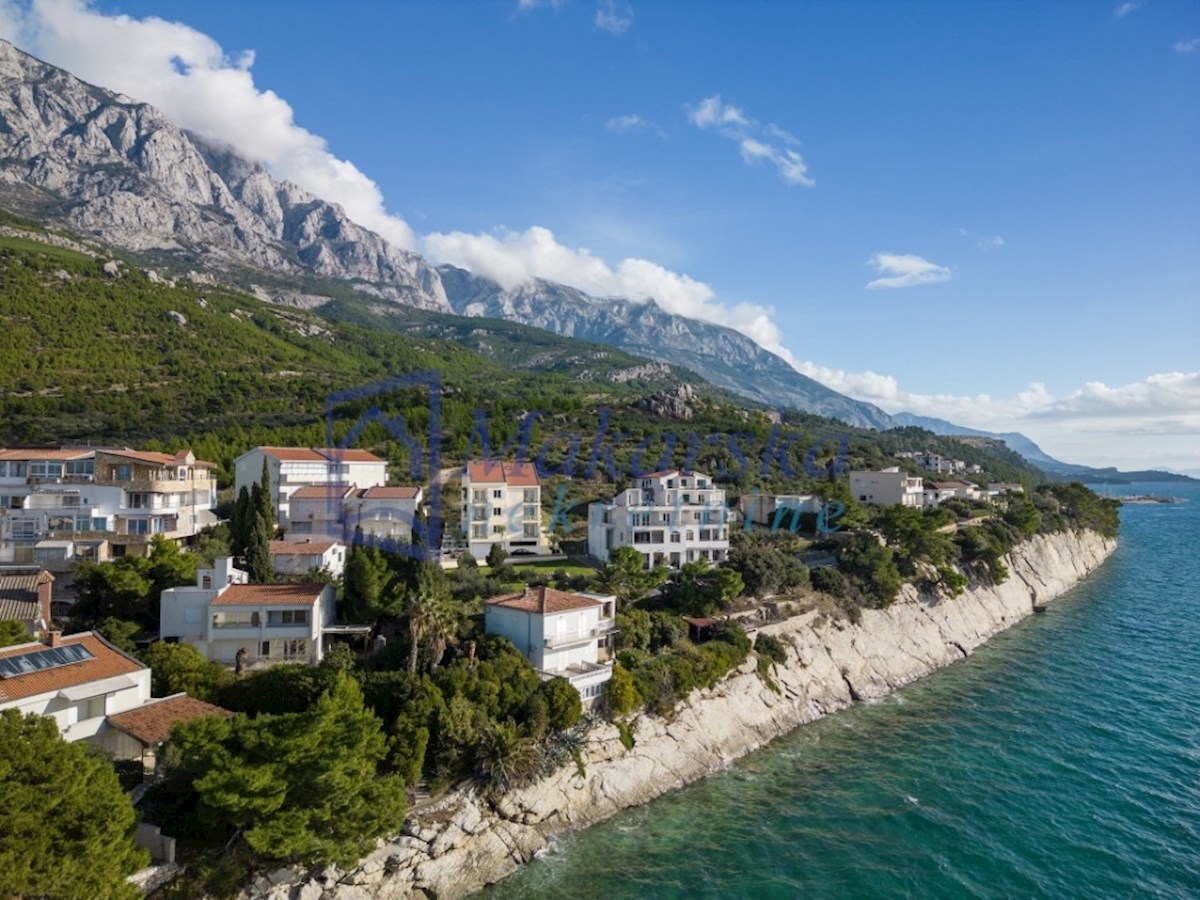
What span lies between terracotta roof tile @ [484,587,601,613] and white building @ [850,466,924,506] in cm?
5269

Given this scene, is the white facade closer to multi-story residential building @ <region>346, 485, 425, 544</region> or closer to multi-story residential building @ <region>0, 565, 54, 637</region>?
multi-story residential building @ <region>0, 565, 54, 637</region>

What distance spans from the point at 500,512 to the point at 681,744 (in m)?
27.3

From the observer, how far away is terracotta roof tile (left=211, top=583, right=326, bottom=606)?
32.8 m

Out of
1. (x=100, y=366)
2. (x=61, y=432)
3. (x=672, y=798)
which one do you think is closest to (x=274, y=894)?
(x=672, y=798)

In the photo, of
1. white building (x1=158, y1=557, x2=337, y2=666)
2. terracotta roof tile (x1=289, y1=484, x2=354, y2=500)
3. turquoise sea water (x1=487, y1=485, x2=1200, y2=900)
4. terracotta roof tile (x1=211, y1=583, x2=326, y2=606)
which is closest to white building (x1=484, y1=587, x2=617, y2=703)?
turquoise sea water (x1=487, y1=485, x2=1200, y2=900)

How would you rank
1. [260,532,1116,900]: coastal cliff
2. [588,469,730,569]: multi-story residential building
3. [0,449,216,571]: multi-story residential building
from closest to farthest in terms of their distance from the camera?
[260,532,1116,900]: coastal cliff → [0,449,216,571]: multi-story residential building → [588,469,730,569]: multi-story residential building

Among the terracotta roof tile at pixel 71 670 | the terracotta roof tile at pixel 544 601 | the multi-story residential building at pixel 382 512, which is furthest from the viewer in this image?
the multi-story residential building at pixel 382 512

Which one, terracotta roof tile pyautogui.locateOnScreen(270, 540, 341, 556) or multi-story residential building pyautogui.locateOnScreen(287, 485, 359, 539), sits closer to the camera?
terracotta roof tile pyautogui.locateOnScreen(270, 540, 341, 556)

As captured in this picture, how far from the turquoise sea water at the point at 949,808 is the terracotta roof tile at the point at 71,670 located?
16085mm

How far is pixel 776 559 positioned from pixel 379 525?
1090 inches

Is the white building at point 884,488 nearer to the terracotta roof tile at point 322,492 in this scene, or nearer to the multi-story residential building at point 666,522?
the multi-story residential building at point 666,522

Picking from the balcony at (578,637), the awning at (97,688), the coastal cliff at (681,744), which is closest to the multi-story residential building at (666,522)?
the coastal cliff at (681,744)

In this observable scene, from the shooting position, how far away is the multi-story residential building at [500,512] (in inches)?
2162

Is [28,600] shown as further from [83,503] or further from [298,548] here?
[298,548]
